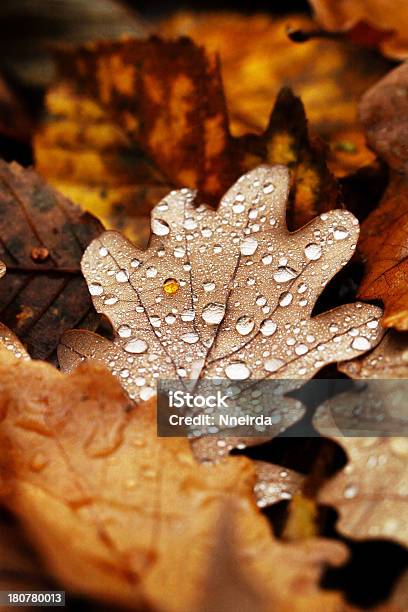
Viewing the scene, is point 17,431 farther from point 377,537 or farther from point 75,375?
point 377,537

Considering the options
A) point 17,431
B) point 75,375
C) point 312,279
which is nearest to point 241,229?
point 312,279

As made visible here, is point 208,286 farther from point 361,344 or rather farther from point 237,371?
point 361,344

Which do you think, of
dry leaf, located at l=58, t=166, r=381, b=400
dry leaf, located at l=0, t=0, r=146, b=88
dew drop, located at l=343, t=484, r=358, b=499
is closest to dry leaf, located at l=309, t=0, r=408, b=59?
dry leaf, located at l=0, t=0, r=146, b=88

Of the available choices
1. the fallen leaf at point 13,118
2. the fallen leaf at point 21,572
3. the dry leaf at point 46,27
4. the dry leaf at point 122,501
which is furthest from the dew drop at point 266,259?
the dry leaf at point 46,27

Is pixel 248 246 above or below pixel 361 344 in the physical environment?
above

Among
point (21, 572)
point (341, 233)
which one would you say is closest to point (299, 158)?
point (341, 233)

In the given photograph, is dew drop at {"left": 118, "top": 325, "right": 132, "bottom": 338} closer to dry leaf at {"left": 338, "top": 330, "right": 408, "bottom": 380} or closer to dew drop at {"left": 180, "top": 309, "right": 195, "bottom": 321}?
dew drop at {"left": 180, "top": 309, "right": 195, "bottom": 321}

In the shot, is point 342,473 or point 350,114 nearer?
point 342,473

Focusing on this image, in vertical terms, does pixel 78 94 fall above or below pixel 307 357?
above
